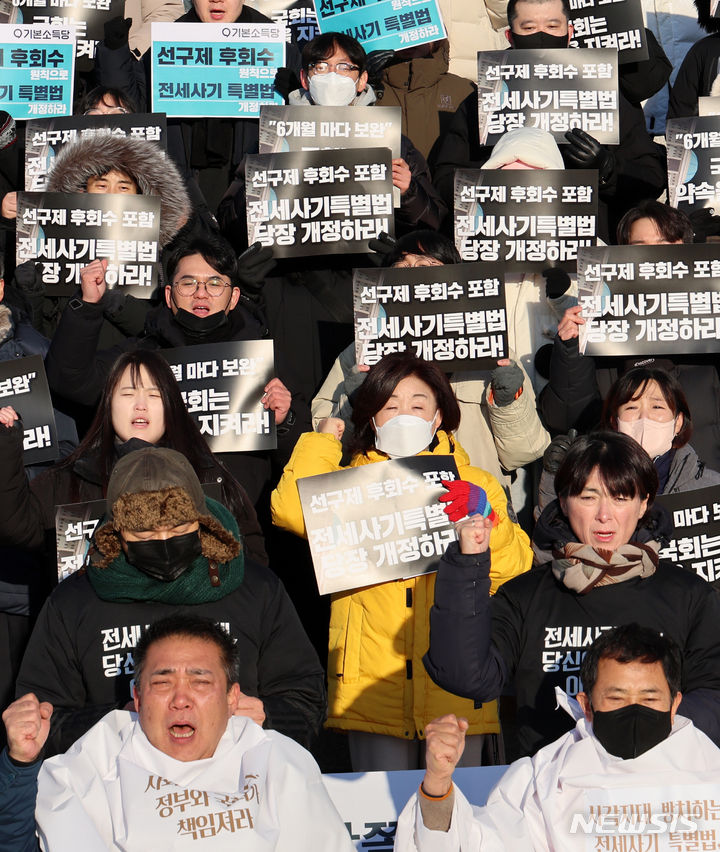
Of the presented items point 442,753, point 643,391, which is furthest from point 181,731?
point 643,391

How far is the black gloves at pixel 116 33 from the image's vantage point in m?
9.48

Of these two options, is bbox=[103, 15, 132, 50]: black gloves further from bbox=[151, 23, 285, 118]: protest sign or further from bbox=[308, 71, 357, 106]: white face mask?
bbox=[308, 71, 357, 106]: white face mask

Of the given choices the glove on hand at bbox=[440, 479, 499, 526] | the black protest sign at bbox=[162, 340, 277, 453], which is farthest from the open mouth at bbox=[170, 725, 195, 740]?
the black protest sign at bbox=[162, 340, 277, 453]

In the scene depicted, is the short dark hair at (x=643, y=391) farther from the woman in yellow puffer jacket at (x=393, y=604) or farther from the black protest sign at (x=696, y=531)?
the woman in yellow puffer jacket at (x=393, y=604)

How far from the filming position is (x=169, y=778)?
4.28 metres

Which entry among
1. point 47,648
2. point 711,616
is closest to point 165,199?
point 47,648

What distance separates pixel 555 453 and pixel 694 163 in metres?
2.77

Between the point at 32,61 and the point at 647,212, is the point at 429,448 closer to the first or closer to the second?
the point at 647,212

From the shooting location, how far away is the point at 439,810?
4.10m

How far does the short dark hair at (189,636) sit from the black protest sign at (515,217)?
11.8ft

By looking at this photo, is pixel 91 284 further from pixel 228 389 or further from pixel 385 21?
pixel 385 21

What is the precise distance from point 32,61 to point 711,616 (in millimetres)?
5978

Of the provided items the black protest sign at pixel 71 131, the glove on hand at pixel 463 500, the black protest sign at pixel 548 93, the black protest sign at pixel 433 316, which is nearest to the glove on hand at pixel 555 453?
the glove on hand at pixel 463 500

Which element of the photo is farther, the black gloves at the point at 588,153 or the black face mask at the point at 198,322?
the black gloves at the point at 588,153
